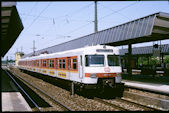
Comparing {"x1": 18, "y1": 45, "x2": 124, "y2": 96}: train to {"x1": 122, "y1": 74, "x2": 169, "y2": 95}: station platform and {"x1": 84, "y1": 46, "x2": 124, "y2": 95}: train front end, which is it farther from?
{"x1": 122, "y1": 74, "x2": 169, "y2": 95}: station platform

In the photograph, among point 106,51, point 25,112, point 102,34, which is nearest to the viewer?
point 25,112

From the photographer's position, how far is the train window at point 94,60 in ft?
39.8

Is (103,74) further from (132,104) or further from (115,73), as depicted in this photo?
(132,104)

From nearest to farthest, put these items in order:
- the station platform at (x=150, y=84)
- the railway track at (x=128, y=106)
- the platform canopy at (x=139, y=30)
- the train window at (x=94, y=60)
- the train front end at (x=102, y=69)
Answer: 1. the railway track at (x=128, y=106)
2. the station platform at (x=150, y=84)
3. the train front end at (x=102, y=69)
4. the train window at (x=94, y=60)
5. the platform canopy at (x=139, y=30)

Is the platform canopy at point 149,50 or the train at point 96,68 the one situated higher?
the platform canopy at point 149,50

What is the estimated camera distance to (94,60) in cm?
1227

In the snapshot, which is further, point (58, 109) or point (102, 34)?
point (102, 34)

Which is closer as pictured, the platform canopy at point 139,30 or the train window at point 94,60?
the train window at point 94,60

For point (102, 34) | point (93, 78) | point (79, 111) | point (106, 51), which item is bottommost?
point (79, 111)

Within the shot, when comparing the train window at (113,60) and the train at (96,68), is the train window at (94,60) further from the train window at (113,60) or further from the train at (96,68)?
the train window at (113,60)

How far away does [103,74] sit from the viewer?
12.1 metres

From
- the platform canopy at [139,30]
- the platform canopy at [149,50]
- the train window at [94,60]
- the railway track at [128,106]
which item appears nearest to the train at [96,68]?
the train window at [94,60]

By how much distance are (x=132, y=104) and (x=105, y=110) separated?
6.04ft

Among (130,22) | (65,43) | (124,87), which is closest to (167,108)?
(124,87)
